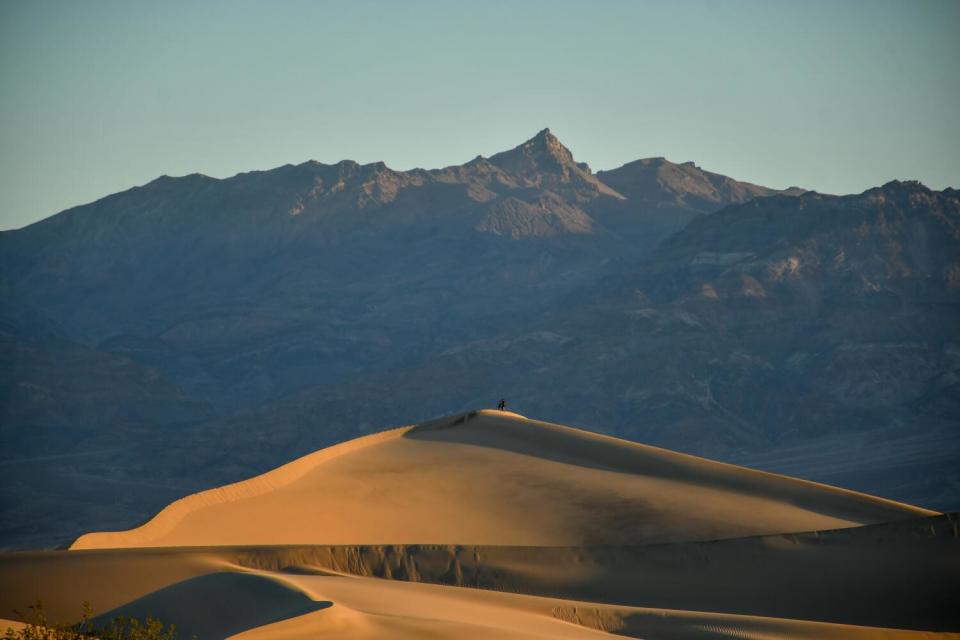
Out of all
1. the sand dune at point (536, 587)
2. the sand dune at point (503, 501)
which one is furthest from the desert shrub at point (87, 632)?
the sand dune at point (503, 501)

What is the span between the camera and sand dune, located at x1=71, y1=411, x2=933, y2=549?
3444 cm

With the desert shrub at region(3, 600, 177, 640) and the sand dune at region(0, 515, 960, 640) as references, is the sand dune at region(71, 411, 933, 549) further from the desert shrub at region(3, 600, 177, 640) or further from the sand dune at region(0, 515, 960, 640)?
the desert shrub at region(3, 600, 177, 640)

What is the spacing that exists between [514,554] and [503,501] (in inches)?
288

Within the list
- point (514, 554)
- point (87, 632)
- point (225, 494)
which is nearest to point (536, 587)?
point (514, 554)

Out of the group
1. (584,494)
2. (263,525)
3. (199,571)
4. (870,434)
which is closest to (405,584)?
(199,571)

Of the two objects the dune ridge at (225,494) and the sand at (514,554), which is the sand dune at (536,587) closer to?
the sand at (514,554)

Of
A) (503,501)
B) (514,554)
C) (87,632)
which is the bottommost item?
(514,554)

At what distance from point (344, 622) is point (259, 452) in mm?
180168

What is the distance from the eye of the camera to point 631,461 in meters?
42.2

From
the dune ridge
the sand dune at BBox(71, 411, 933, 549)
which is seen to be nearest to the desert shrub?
the dune ridge

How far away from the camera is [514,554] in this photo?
1218 inches

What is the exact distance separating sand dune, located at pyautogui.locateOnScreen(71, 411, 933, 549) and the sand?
84 millimetres

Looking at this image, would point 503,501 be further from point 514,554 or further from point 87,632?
point 87,632

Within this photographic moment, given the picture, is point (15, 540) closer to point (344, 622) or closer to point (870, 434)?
point (870, 434)
